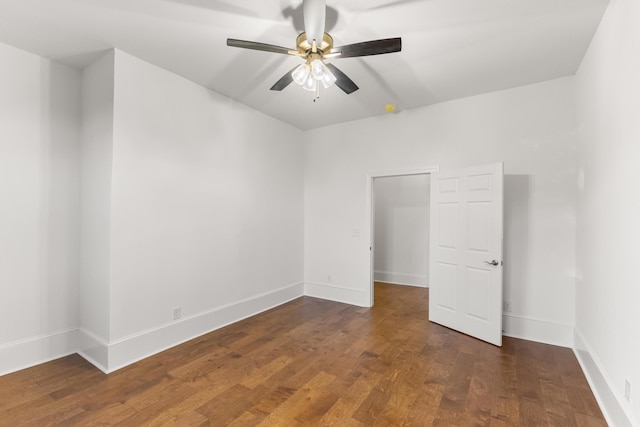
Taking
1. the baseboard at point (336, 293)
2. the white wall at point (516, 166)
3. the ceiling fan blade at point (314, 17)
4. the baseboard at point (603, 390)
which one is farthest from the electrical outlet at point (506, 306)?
the ceiling fan blade at point (314, 17)

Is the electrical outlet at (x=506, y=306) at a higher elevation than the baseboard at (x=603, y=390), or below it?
higher

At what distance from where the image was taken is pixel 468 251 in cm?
353

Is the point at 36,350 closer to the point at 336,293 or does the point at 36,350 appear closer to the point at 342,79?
the point at 336,293

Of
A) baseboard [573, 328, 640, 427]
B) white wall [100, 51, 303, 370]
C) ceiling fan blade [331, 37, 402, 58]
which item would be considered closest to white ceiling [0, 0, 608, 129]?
ceiling fan blade [331, 37, 402, 58]

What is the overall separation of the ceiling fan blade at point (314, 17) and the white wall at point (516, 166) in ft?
8.31

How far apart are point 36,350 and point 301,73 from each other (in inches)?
137

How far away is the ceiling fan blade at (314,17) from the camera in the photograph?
1846mm

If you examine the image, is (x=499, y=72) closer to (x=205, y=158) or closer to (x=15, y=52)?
(x=205, y=158)

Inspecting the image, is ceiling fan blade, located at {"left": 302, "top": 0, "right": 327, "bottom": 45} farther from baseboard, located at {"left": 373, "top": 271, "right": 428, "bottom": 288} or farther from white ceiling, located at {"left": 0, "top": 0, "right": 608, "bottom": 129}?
baseboard, located at {"left": 373, "top": 271, "right": 428, "bottom": 288}

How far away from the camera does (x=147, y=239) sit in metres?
2.96

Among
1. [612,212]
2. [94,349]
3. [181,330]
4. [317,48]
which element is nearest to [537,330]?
[612,212]

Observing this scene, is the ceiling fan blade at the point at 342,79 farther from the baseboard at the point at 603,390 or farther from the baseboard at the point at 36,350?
the baseboard at the point at 36,350

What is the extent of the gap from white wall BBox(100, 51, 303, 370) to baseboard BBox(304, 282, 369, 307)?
0.55 metres

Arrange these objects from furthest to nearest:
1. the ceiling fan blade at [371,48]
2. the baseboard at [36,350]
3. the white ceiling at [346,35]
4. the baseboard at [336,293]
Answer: the baseboard at [336,293]
the baseboard at [36,350]
the white ceiling at [346,35]
the ceiling fan blade at [371,48]
